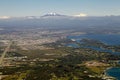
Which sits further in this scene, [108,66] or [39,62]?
[39,62]

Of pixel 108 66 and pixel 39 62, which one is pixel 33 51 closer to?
pixel 39 62

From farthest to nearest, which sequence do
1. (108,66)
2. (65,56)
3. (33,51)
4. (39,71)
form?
(33,51)
(65,56)
(108,66)
(39,71)

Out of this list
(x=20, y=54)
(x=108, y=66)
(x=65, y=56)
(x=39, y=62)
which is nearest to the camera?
(x=108, y=66)

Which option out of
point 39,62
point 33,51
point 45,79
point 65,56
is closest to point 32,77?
point 45,79

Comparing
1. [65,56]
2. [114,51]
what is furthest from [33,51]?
[114,51]

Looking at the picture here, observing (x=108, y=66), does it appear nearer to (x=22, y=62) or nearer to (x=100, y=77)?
(x=100, y=77)

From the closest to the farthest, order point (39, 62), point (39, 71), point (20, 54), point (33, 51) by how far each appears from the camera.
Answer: point (39, 71) < point (39, 62) < point (20, 54) < point (33, 51)

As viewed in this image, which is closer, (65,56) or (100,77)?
(100,77)

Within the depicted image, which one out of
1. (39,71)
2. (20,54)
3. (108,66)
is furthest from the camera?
(20,54)
